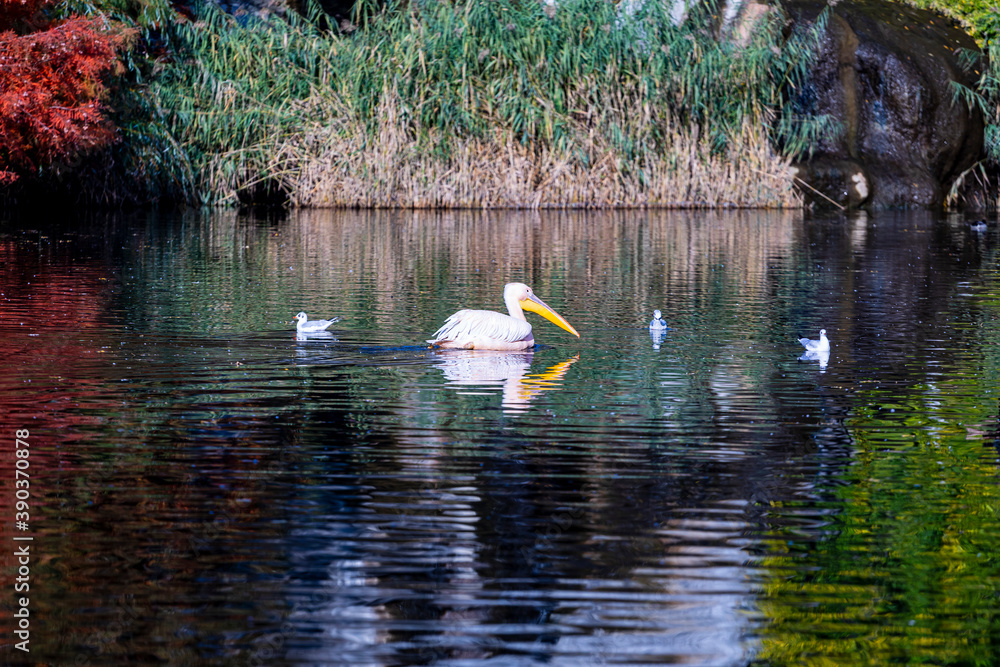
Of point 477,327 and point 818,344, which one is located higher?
point 477,327

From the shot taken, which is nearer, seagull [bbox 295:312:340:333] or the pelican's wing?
the pelican's wing

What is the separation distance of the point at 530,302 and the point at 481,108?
1362cm

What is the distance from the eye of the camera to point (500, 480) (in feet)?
18.8

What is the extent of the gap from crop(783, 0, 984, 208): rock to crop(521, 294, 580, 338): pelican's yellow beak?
18.3 metres

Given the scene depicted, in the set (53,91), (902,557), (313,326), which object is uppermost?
(53,91)

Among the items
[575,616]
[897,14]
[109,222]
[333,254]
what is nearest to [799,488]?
[575,616]

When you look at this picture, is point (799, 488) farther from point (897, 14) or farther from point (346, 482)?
point (897, 14)

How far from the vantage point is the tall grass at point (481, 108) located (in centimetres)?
2314

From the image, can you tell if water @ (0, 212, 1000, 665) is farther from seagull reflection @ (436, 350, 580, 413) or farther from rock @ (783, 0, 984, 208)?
rock @ (783, 0, 984, 208)

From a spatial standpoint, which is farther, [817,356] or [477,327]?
[477,327]

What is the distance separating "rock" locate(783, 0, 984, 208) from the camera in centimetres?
2738

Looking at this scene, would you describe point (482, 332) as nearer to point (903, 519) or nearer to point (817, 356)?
point (817, 356)

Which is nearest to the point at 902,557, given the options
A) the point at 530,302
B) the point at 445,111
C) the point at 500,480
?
the point at 500,480

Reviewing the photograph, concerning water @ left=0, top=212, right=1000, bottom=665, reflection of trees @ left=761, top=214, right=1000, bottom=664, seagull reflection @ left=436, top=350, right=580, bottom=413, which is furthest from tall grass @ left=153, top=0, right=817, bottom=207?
seagull reflection @ left=436, top=350, right=580, bottom=413
